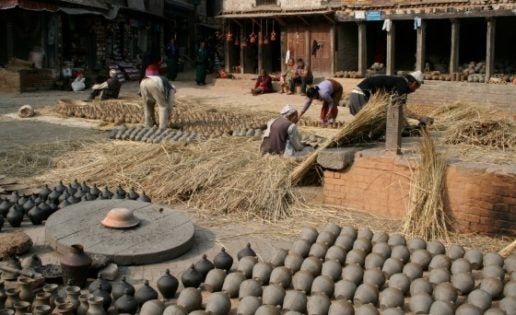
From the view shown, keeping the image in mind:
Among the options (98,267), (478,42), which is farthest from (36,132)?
(478,42)

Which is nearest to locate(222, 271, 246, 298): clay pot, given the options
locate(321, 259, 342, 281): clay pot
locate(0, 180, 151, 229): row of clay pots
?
locate(321, 259, 342, 281): clay pot

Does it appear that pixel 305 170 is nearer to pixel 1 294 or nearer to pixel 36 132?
pixel 1 294

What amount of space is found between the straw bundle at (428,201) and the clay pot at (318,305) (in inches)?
78.2

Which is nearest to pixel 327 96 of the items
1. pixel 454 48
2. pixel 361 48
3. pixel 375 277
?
pixel 375 277

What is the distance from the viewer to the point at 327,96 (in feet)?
38.7

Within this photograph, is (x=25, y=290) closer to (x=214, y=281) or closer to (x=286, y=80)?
(x=214, y=281)

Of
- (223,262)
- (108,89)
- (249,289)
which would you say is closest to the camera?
(249,289)

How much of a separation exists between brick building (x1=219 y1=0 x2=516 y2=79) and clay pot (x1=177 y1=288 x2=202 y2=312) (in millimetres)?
15580

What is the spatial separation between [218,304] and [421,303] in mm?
1377

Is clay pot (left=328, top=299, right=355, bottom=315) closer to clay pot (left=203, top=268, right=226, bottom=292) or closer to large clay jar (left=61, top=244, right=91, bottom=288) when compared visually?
clay pot (left=203, top=268, right=226, bottom=292)

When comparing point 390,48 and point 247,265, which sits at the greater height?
point 390,48

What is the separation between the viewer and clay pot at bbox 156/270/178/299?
4.73 meters

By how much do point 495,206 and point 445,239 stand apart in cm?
55

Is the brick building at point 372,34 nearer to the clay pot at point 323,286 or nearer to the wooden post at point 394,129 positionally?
the wooden post at point 394,129
